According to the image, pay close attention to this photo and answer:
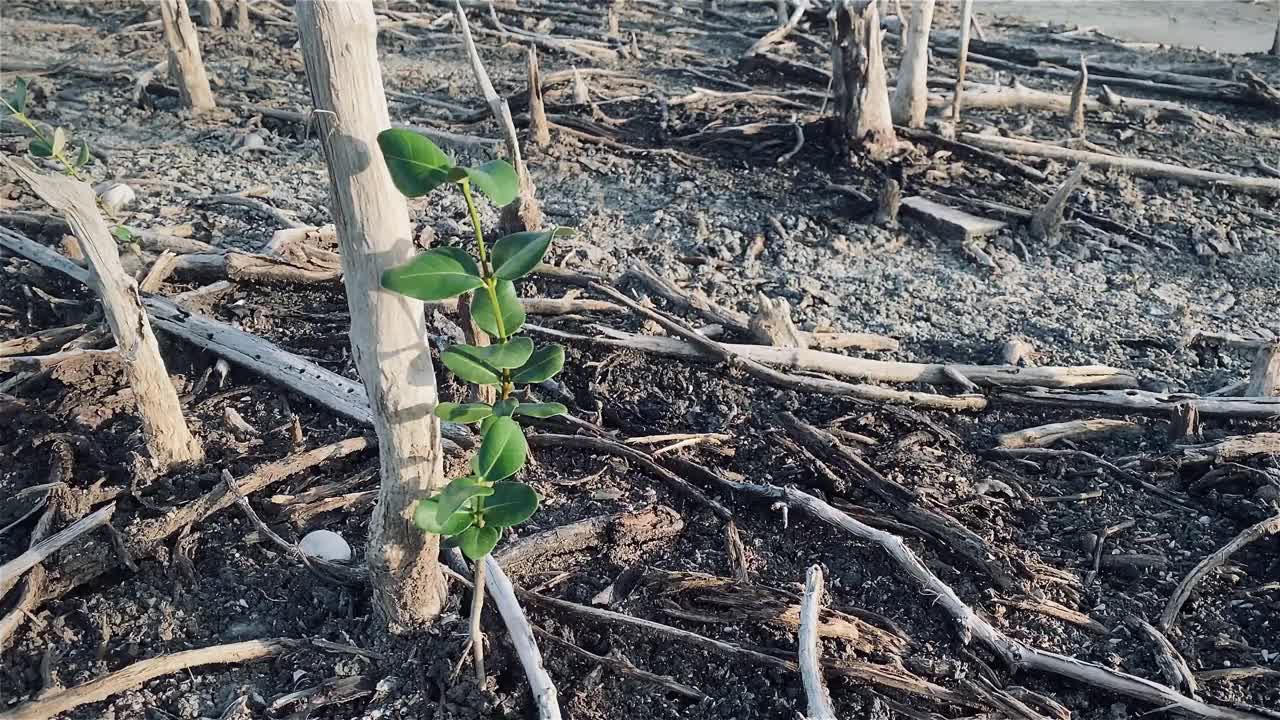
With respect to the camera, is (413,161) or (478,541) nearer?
(413,161)

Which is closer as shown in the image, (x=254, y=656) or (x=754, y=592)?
(x=254, y=656)

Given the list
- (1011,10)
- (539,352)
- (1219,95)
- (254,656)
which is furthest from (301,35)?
(1011,10)

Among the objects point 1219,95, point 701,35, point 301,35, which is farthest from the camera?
point 701,35

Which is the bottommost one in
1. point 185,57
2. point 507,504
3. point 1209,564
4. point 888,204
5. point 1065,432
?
point 1209,564

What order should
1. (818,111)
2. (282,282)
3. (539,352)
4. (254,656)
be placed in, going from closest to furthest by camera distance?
(539,352) < (254,656) < (282,282) < (818,111)

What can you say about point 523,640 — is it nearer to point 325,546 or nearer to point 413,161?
point 325,546

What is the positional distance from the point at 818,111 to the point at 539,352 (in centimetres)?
592

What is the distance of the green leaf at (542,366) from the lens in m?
2.37

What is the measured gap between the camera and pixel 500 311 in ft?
7.52

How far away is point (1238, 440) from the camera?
3.82 meters

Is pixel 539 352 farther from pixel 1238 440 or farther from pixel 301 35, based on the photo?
pixel 1238 440

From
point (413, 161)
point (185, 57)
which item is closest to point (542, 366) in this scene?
point (413, 161)

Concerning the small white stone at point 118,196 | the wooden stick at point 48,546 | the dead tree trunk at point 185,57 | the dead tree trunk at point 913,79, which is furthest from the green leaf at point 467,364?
the dead tree trunk at point 185,57

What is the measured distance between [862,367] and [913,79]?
367 cm
